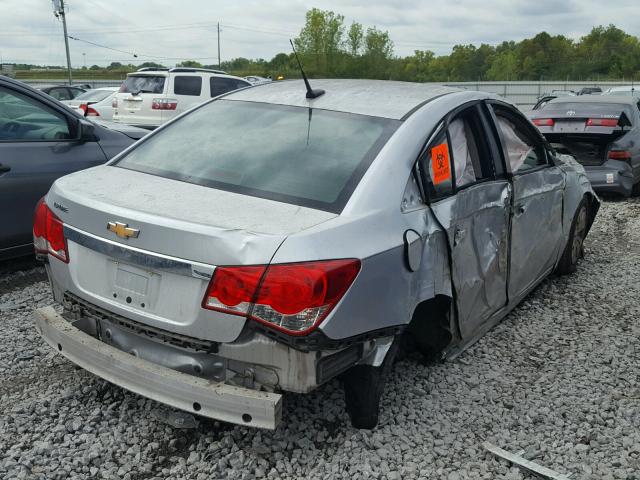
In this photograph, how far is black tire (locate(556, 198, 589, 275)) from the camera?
5.28 meters

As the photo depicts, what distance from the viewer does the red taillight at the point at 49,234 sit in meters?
2.83

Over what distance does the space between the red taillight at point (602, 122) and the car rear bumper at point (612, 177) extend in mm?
508

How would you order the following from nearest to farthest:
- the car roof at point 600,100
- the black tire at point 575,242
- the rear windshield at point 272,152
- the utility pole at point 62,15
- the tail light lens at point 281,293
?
the tail light lens at point 281,293 < the rear windshield at point 272,152 < the black tire at point 575,242 < the car roof at point 600,100 < the utility pole at point 62,15

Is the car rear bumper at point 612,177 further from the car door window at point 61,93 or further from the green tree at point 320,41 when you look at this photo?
the green tree at point 320,41

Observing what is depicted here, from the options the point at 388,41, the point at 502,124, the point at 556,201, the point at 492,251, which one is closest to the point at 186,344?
the point at 492,251

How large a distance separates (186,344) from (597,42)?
12389 centimetres

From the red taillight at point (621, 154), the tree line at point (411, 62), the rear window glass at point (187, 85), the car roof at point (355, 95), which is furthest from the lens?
the tree line at point (411, 62)

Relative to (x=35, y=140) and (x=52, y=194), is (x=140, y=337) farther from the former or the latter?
(x=35, y=140)

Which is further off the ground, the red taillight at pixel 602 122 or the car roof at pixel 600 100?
the car roof at pixel 600 100

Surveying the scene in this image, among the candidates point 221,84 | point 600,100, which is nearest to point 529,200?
point 600,100

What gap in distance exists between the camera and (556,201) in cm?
465

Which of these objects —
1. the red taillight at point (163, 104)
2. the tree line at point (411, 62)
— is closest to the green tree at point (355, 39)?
the tree line at point (411, 62)

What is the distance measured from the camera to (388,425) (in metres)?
3.03

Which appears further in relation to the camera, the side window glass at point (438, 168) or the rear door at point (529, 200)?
the rear door at point (529, 200)
